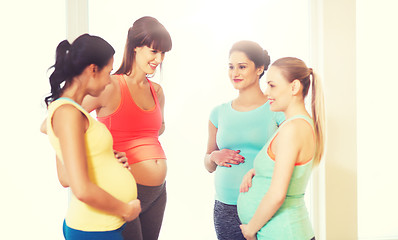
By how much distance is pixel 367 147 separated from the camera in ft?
8.54

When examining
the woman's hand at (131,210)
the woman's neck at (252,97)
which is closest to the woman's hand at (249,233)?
the woman's hand at (131,210)

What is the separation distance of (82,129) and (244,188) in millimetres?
663

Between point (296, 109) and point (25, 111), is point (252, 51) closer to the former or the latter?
point (296, 109)

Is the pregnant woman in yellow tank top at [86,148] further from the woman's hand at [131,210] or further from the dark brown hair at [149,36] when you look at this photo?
the dark brown hair at [149,36]

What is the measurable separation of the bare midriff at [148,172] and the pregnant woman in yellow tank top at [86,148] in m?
0.36

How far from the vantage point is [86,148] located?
0.99 metres

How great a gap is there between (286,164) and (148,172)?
0.60m

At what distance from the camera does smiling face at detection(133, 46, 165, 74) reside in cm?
145

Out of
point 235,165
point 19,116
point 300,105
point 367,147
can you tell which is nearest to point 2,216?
point 19,116

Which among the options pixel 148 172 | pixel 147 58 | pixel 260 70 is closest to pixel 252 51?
pixel 260 70

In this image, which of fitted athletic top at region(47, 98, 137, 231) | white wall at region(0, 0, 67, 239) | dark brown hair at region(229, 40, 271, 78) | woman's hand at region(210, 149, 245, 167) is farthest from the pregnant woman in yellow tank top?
white wall at region(0, 0, 67, 239)

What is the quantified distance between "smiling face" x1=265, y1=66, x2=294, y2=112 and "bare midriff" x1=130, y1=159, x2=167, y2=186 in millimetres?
547

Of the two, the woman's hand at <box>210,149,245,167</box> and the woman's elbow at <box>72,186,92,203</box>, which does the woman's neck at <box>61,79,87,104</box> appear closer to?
the woman's elbow at <box>72,186,92,203</box>

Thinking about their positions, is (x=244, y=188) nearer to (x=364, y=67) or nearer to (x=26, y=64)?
(x=26, y=64)
